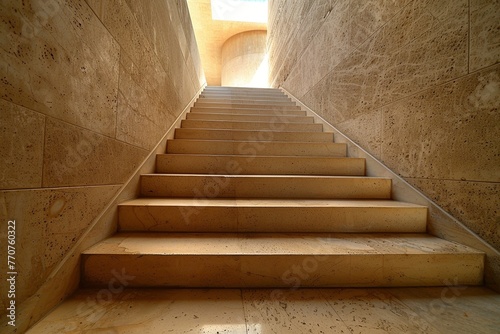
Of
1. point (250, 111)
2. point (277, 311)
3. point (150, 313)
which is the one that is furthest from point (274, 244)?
point (250, 111)

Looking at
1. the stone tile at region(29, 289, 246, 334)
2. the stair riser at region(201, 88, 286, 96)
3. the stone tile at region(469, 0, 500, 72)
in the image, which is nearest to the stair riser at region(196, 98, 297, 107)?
the stair riser at region(201, 88, 286, 96)

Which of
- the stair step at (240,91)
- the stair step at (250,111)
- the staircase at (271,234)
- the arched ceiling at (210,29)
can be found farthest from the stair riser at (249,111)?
the arched ceiling at (210,29)

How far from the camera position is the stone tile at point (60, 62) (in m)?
Answer: 0.73

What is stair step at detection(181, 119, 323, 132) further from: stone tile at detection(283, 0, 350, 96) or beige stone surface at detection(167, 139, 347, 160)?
stone tile at detection(283, 0, 350, 96)

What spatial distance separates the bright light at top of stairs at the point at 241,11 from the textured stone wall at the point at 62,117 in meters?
8.64

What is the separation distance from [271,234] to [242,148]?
45.8 inches

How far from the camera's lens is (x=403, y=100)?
1741 mm

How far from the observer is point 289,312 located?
96 cm

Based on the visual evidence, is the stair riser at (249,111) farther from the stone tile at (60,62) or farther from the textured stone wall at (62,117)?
the stone tile at (60,62)

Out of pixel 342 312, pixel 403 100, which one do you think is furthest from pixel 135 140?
pixel 403 100

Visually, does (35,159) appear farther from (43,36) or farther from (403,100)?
(403,100)

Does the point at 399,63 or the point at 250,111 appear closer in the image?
the point at 399,63

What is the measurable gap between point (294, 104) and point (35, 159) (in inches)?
150

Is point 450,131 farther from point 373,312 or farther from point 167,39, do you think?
point 167,39
